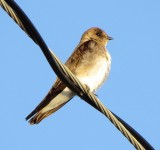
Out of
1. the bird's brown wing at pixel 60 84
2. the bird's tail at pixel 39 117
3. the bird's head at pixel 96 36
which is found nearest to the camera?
the bird's brown wing at pixel 60 84

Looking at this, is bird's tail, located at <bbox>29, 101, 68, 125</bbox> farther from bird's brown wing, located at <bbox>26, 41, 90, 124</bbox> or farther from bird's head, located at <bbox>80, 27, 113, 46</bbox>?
bird's head, located at <bbox>80, 27, 113, 46</bbox>

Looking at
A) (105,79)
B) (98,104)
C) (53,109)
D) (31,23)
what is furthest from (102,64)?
(31,23)

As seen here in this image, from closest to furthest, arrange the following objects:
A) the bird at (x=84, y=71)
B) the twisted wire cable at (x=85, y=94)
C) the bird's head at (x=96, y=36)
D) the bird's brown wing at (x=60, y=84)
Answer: the twisted wire cable at (x=85, y=94)
the bird's brown wing at (x=60, y=84)
the bird at (x=84, y=71)
the bird's head at (x=96, y=36)

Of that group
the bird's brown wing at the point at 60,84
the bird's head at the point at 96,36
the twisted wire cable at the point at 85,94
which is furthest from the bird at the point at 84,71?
the twisted wire cable at the point at 85,94

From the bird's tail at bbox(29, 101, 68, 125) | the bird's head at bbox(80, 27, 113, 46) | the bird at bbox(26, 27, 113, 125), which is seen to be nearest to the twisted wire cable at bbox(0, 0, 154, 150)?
the bird's tail at bbox(29, 101, 68, 125)

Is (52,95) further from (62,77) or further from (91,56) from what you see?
(62,77)

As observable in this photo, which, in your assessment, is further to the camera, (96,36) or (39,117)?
(96,36)

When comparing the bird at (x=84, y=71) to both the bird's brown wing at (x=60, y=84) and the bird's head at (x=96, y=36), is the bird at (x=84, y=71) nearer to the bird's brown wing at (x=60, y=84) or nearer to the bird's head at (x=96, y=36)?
the bird's brown wing at (x=60, y=84)

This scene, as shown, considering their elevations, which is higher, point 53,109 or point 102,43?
point 102,43

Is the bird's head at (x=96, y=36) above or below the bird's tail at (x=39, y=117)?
above

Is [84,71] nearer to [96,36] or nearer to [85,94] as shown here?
[96,36]

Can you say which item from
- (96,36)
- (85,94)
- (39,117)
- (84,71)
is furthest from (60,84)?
(96,36)
